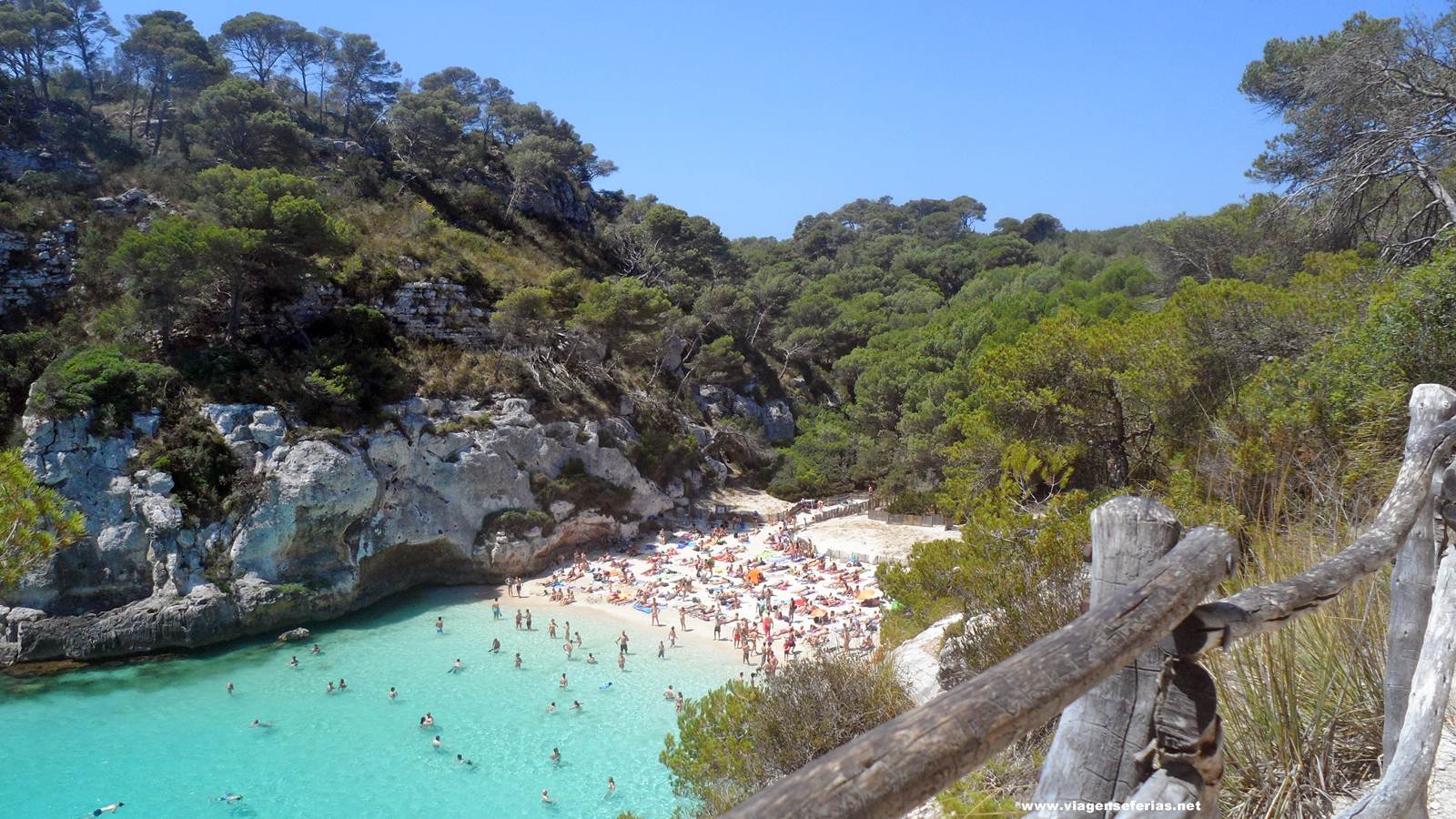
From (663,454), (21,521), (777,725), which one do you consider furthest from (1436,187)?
(663,454)

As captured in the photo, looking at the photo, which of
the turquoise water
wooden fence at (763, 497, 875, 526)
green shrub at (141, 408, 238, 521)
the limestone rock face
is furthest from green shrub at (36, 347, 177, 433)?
the limestone rock face

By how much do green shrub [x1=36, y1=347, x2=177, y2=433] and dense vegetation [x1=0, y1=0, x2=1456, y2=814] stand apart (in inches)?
2.0

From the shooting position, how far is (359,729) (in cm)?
1220

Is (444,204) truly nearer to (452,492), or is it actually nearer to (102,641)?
(452,492)

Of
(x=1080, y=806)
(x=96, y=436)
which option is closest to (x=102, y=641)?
(x=96, y=436)

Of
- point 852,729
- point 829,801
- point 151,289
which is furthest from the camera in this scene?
point 151,289

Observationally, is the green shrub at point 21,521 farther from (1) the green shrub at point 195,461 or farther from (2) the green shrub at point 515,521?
(2) the green shrub at point 515,521

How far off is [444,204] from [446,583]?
16.9 meters

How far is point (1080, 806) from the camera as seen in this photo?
1320 millimetres

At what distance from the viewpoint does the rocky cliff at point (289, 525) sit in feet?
47.7

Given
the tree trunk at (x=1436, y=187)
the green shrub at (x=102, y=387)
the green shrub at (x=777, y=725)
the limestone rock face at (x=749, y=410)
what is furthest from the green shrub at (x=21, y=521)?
the limestone rock face at (x=749, y=410)

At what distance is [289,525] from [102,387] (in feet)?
15.2

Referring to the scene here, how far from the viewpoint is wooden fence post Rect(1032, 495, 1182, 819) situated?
1.30m

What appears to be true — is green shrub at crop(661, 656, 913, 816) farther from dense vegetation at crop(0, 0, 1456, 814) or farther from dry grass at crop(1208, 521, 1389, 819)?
dry grass at crop(1208, 521, 1389, 819)
